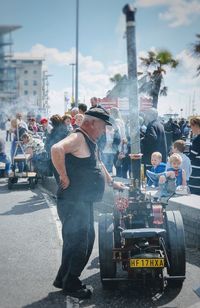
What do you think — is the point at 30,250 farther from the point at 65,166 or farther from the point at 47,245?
the point at 65,166

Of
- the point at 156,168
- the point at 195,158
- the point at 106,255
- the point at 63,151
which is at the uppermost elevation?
the point at 63,151

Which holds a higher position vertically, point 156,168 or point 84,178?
point 84,178

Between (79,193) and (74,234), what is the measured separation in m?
0.43

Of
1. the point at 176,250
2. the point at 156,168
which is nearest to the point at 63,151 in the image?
the point at 176,250

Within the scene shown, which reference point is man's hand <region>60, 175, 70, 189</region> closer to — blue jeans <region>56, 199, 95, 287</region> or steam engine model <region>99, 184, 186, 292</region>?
blue jeans <region>56, 199, 95, 287</region>

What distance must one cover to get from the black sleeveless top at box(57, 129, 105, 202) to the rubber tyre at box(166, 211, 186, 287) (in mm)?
860

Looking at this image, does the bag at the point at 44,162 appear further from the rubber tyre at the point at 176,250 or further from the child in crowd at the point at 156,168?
the rubber tyre at the point at 176,250

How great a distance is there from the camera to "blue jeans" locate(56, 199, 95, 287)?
153 inches

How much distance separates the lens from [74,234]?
3.90m

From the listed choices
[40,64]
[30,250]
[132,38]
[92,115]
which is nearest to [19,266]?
[30,250]

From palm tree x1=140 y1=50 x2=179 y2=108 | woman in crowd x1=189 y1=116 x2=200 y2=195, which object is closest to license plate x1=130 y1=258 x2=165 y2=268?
woman in crowd x1=189 y1=116 x2=200 y2=195

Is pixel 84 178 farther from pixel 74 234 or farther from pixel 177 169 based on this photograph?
pixel 177 169

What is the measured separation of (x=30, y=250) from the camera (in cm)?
536

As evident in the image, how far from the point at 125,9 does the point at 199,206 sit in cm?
274
